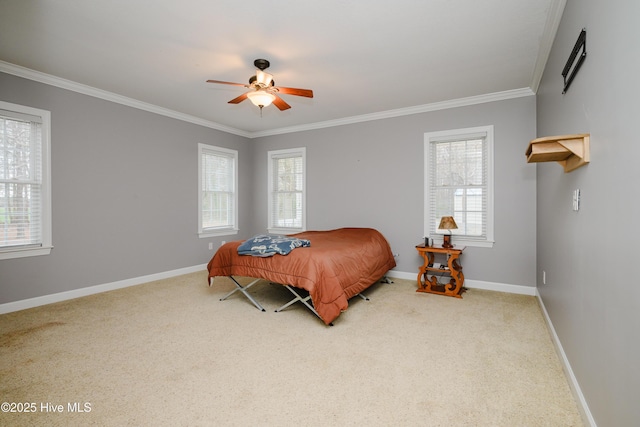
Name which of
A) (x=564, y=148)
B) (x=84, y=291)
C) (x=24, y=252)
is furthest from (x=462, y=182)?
(x=24, y=252)

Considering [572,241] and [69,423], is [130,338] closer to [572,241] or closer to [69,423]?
[69,423]

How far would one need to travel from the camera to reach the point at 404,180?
4.68 meters

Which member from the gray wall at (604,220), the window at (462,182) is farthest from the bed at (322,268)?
the gray wall at (604,220)

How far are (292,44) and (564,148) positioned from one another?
228 centimetres

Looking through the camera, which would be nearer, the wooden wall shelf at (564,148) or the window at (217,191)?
the wooden wall shelf at (564,148)

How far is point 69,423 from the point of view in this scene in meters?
1.63

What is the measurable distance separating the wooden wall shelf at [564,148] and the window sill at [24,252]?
15.6 feet

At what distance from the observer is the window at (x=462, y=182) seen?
162 inches

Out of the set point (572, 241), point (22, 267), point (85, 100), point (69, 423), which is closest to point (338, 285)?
point (572, 241)

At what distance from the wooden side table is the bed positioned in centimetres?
56

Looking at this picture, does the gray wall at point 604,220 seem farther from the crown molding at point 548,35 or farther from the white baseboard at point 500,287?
the white baseboard at point 500,287

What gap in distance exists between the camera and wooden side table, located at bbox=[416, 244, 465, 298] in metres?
3.83

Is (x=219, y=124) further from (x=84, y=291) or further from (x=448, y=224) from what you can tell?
(x=448, y=224)

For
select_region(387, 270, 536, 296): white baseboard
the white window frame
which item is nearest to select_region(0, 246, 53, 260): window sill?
the white window frame
